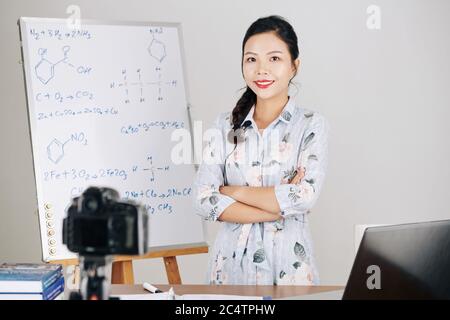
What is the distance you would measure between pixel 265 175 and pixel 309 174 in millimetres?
140

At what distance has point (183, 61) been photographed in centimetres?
249

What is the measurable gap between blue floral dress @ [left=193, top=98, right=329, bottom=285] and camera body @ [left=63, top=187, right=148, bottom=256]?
1.24m

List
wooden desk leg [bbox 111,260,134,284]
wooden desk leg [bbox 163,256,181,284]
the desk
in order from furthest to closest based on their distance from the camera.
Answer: wooden desk leg [bbox 163,256,181,284] → wooden desk leg [bbox 111,260,134,284] → the desk

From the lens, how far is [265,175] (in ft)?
6.52

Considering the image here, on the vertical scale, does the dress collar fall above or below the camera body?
above

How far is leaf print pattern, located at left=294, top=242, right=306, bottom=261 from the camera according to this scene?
1.94 metres

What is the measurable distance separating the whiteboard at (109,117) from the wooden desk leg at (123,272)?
0.16m

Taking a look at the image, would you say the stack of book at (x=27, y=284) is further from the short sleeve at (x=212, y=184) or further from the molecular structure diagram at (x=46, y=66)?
the molecular structure diagram at (x=46, y=66)

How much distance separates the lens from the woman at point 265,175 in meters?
1.92

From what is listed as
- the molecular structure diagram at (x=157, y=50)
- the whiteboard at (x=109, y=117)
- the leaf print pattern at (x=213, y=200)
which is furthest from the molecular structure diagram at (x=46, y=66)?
the leaf print pattern at (x=213, y=200)

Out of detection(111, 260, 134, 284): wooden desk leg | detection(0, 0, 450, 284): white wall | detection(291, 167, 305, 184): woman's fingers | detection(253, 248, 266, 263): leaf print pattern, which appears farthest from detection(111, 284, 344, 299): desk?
detection(0, 0, 450, 284): white wall

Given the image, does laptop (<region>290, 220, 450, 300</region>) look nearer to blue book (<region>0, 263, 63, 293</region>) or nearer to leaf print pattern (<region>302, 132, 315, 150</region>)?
blue book (<region>0, 263, 63, 293</region>)
